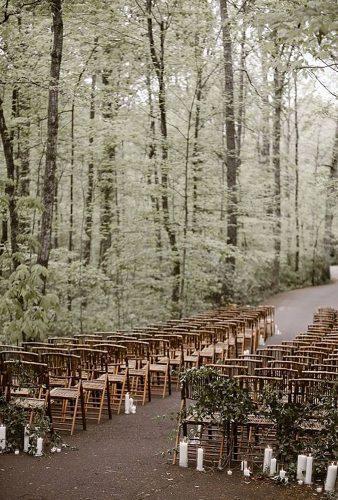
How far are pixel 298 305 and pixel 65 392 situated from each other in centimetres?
2163

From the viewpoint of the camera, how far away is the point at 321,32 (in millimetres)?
5871

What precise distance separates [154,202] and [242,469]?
697 inches

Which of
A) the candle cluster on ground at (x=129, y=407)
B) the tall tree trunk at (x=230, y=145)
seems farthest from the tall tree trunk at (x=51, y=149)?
the tall tree trunk at (x=230, y=145)

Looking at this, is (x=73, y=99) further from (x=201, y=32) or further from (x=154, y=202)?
(x=154, y=202)

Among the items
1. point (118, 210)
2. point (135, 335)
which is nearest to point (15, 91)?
point (118, 210)

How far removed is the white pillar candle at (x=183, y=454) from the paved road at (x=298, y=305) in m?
11.4

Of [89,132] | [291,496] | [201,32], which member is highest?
[201,32]

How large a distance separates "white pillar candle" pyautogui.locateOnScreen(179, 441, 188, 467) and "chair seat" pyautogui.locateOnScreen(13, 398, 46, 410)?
1883 millimetres

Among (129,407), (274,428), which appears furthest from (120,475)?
(129,407)

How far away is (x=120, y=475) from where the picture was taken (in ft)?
20.2

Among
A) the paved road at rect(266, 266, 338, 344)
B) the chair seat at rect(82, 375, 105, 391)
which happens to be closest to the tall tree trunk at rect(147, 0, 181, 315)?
the paved road at rect(266, 266, 338, 344)

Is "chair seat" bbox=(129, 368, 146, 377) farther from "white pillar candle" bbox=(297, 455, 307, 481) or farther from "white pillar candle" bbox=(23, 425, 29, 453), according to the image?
"white pillar candle" bbox=(297, 455, 307, 481)

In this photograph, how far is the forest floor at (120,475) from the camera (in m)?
5.65

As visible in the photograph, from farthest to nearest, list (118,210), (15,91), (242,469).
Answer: (118,210) → (15,91) → (242,469)
